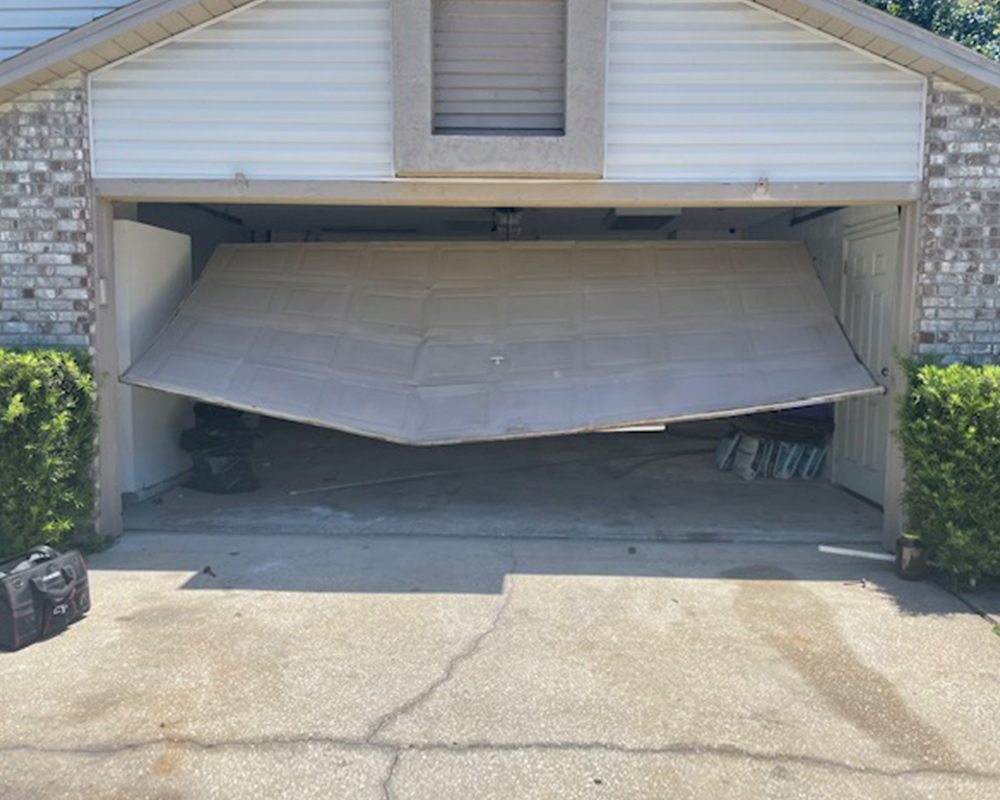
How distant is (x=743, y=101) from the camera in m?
6.17

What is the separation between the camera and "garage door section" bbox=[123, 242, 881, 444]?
7109mm

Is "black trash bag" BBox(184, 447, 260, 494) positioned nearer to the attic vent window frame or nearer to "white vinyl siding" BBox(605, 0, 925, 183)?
the attic vent window frame

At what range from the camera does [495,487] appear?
28.4 ft

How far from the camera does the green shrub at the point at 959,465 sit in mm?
5320

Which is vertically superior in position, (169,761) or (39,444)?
(39,444)

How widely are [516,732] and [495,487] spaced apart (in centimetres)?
509

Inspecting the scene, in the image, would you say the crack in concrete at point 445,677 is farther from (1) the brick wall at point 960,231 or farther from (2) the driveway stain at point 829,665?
(1) the brick wall at point 960,231

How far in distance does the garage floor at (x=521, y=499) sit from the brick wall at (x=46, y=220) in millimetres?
1979

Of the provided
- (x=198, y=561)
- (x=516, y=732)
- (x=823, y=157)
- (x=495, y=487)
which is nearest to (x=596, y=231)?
Result: (x=495, y=487)

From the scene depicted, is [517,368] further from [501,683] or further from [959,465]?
[501,683]

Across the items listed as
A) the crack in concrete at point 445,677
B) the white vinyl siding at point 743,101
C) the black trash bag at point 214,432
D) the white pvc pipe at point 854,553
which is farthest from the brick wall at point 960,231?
the black trash bag at point 214,432

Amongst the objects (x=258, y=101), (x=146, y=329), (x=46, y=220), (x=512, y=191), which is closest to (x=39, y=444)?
(x=46, y=220)

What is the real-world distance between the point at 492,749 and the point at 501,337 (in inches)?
194

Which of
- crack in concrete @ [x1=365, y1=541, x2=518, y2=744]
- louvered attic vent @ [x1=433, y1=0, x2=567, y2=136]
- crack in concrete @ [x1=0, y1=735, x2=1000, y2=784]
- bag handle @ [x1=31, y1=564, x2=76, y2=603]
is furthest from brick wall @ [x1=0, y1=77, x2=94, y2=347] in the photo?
crack in concrete @ [x1=365, y1=541, x2=518, y2=744]
